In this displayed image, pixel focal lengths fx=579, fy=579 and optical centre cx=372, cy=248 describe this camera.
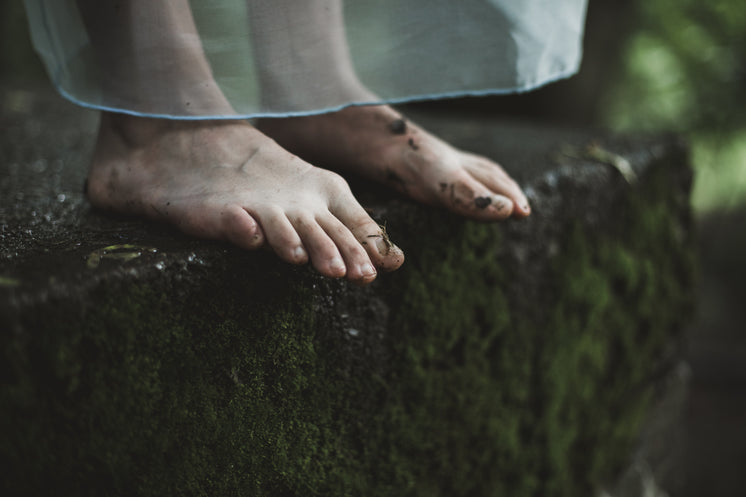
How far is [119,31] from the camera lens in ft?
2.74

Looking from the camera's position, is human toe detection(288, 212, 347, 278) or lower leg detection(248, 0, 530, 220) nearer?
human toe detection(288, 212, 347, 278)

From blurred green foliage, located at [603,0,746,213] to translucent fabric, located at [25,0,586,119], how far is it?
2614mm

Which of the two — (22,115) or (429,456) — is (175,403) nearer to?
(429,456)

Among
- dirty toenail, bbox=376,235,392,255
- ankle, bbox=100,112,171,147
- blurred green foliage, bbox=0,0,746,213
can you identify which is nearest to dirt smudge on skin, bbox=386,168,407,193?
dirty toenail, bbox=376,235,392,255

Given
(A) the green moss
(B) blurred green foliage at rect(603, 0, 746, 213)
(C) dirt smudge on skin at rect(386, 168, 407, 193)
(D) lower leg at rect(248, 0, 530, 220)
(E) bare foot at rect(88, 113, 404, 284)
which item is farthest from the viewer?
(B) blurred green foliage at rect(603, 0, 746, 213)

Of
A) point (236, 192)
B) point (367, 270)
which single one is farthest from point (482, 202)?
point (236, 192)

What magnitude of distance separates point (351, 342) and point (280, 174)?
269 millimetres

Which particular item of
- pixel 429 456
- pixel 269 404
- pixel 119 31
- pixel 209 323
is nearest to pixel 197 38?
pixel 119 31

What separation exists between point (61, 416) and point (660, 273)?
1.50m

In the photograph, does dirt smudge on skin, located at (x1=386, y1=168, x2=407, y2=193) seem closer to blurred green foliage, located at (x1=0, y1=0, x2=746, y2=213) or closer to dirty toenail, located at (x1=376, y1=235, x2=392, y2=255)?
dirty toenail, located at (x1=376, y1=235, x2=392, y2=255)

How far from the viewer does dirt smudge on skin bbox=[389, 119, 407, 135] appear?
1018mm

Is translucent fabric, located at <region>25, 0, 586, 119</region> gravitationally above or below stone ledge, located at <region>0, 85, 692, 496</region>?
above

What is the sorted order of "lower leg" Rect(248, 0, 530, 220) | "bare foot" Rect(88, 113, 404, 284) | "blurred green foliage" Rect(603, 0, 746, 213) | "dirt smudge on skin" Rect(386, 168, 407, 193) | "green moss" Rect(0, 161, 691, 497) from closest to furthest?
"green moss" Rect(0, 161, 691, 497) < "bare foot" Rect(88, 113, 404, 284) < "lower leg" Rect(248, 0, 530, 220) < "dirt smudge on skin" Rect(386, 168, 407, 193) < "blurred green foliage" Rect(603, 0, 746, 213)

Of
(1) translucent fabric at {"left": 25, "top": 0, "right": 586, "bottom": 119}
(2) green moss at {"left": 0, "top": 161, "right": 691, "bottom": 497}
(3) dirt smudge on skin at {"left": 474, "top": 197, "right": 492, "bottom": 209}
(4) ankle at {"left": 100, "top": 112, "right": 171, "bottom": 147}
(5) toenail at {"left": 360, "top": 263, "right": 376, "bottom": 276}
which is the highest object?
(1) translucent fabric at {"left": 25, "top": 0, "right": 586, "bottom": 119}
